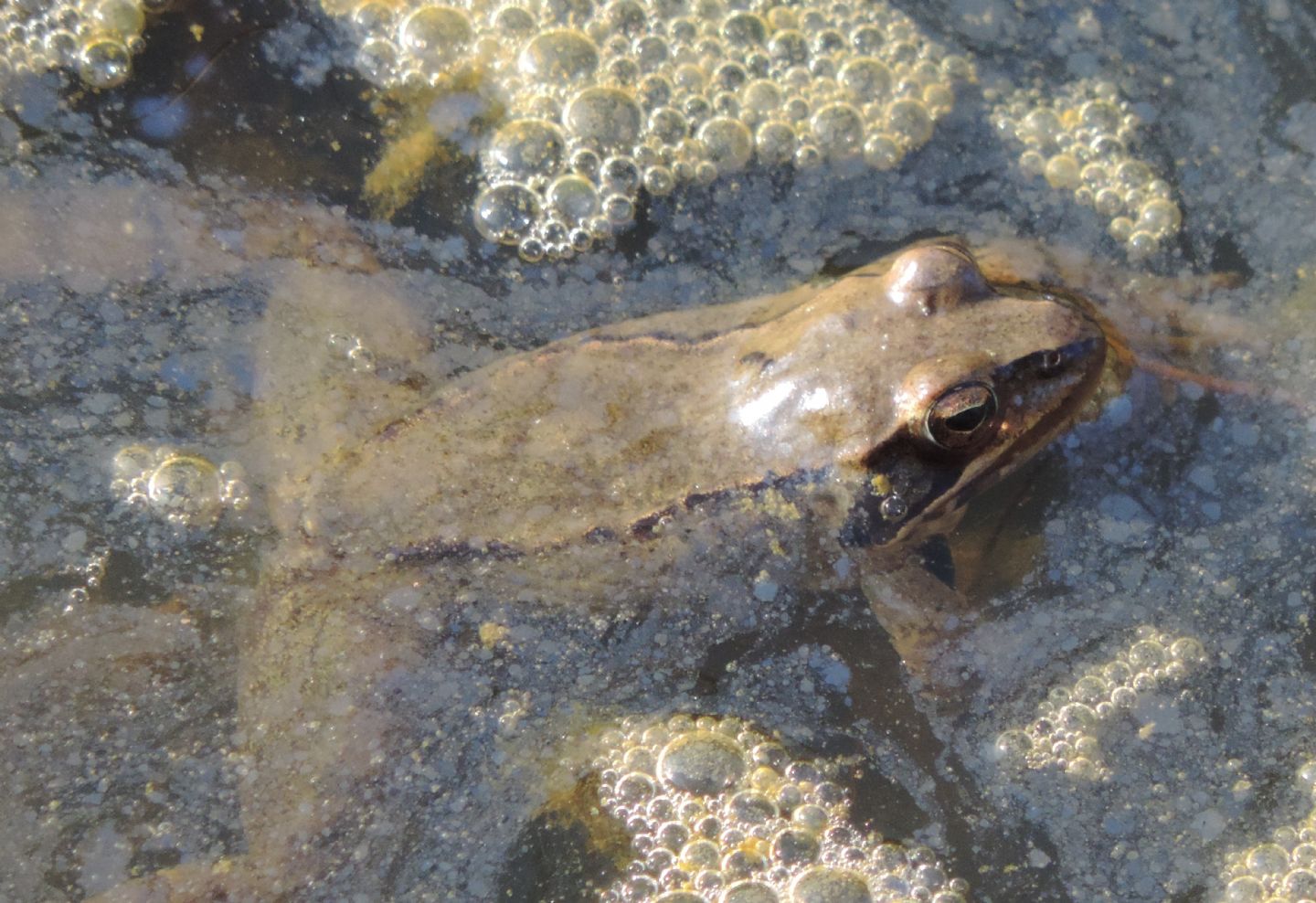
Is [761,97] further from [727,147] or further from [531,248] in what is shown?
→ [531,248]

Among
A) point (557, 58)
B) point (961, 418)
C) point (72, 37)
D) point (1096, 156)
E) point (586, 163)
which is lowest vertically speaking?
point (961, 418)

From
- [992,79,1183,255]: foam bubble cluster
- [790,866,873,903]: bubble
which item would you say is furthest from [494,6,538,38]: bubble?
[790,866,873,903]: bubble

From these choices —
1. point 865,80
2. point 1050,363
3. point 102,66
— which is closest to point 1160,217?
point 1050,363

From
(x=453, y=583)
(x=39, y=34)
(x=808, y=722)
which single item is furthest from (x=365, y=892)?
(x=39, y=34)

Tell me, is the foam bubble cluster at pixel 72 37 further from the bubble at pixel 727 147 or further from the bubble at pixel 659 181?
the bubble at pixel 727 147

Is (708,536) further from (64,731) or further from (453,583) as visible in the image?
(64,731)

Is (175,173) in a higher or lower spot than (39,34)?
lower

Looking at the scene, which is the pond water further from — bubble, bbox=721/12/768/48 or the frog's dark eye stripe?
the frog's dark eye stripe
